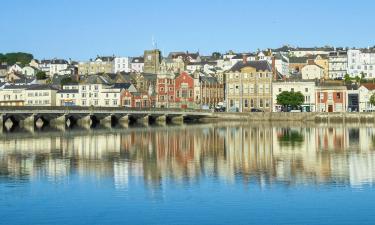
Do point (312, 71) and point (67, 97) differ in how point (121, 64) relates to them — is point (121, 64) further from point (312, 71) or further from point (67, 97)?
point (67, 97)

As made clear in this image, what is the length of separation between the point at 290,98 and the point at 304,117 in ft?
22.3

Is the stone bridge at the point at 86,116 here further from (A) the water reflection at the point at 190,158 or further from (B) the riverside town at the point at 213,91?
(A) the water reflection at the point at 190,158

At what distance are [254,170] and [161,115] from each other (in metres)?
64.2

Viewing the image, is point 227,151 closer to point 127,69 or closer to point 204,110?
point 204,110

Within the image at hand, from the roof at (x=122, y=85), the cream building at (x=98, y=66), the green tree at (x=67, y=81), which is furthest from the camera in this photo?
the cream building at (x=98, y=66)

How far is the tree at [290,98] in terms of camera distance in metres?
112

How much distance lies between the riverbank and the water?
43.4 meters

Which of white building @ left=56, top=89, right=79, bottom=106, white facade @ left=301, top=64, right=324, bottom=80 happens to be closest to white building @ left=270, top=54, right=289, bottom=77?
white facade @ left=301, top=64, right=324, bottom=80

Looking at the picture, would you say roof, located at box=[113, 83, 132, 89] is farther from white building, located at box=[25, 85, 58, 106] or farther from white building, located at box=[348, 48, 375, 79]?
white building, located at box=[348, 48, 375, 79]

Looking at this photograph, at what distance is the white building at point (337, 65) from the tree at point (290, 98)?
51.4 m

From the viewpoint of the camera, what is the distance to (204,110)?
108875 millimetres

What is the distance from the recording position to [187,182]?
120 ft

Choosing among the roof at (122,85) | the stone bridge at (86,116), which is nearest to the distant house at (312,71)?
the roof at (122,85)

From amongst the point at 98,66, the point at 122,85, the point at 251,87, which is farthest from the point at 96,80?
the point at 98,66
